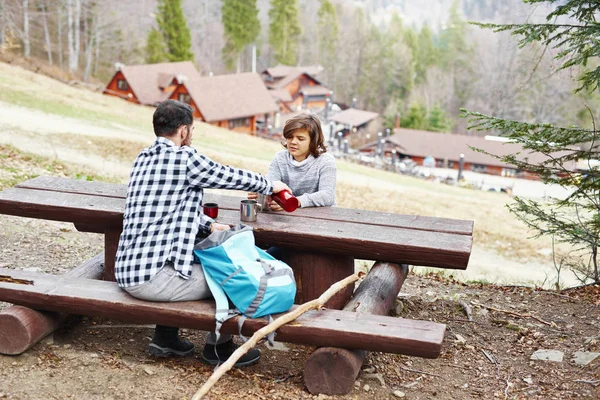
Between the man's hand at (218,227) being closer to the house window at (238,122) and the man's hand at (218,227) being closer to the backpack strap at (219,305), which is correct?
the backpack strap at (219,305)

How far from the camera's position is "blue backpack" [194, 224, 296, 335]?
13.2 ft

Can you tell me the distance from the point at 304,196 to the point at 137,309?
1.76 m

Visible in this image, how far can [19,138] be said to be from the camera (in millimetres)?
15383

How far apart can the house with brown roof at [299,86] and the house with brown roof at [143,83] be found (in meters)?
16.6

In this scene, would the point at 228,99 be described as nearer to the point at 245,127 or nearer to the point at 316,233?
the point at 245,127

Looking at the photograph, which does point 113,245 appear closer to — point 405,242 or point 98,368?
point 98,368

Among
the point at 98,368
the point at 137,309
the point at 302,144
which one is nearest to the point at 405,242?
the point at 302,144

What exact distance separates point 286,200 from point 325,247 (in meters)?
0.55

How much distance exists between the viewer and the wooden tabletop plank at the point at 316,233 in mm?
4477

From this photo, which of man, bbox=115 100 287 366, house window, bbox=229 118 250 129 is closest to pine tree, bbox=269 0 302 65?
house window, bbox=229 118 250 129

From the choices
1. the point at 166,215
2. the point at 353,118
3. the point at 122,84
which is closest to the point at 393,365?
the point at 166,215

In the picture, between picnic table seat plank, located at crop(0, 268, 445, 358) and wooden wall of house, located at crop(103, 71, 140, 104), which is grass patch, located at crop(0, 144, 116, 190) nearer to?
picnic table seat plank, located at crop(0, 268, 445, 358)

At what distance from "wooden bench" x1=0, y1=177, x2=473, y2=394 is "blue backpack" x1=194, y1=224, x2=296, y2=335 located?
17 cm

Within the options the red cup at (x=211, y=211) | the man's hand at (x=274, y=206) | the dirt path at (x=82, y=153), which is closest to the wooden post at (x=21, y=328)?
the red cup at (x=211, y=211)
